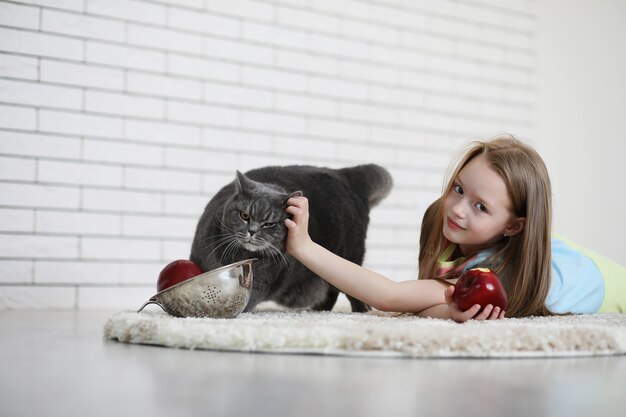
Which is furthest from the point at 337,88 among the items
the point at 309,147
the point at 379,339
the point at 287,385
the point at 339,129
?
the point at 287,385

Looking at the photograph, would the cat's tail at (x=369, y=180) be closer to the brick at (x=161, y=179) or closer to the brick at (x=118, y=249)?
the brick at (x=161, y=179)

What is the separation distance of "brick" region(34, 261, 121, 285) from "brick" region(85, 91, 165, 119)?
2.10ft

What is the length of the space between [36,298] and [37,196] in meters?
0.40

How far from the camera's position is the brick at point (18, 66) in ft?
9.13

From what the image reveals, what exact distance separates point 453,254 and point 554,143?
2.31m

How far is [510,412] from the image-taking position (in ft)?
2.86

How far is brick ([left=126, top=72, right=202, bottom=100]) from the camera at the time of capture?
120 inches

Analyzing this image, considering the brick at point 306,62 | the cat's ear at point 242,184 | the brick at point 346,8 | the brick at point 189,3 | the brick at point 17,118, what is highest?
the brick at point 346,8

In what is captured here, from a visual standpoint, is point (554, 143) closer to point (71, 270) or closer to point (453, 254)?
point (453, 254)

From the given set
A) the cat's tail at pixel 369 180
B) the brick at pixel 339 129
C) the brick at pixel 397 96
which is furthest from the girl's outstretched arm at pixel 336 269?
the brick at pixel 397 96

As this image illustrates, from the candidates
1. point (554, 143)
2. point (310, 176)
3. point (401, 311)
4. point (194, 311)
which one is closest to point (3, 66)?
point (310, 176)

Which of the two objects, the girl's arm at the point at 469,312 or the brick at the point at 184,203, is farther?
the brick at the point at 184,203

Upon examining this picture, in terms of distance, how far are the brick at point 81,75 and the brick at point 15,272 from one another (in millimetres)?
740

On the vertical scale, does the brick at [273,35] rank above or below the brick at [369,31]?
below
